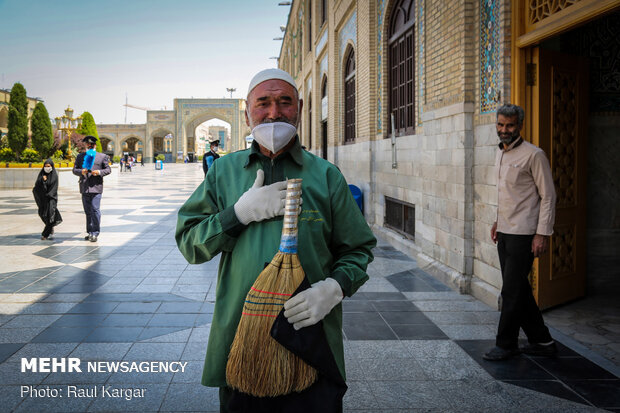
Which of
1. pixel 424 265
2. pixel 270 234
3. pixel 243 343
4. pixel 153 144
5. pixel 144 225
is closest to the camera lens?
pixel 243 343

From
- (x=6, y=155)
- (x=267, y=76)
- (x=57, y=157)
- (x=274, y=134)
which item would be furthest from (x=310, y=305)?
(x=57, y=157)

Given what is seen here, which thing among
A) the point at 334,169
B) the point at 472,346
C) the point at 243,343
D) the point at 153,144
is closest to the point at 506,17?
the point at 472,346

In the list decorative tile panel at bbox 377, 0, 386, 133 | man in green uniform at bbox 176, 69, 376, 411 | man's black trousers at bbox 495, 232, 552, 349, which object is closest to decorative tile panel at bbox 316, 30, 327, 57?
decorative tile panel at bbox 377, 0, 386, 133

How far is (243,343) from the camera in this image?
5.60 ft

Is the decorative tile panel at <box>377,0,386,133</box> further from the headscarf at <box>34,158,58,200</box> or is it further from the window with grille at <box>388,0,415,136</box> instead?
the headscarf at <box>34,158,58,200</box>

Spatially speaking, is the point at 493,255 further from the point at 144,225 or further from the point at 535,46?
the point at 144,225

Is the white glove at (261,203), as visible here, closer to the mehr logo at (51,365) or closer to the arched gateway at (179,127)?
the mehr logo at (51,365)

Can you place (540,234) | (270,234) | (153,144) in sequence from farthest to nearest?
(153,144), (540,234), (270,234)

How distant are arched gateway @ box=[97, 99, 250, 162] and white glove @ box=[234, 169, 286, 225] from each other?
67.0 meters

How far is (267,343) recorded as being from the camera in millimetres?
1695

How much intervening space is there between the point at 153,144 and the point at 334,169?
81.8 m

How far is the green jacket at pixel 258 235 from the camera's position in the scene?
72.9 inches

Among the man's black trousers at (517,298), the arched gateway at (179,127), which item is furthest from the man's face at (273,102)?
the arched gateway at (179,127)

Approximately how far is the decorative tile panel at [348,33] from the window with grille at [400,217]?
4463 millimetres
